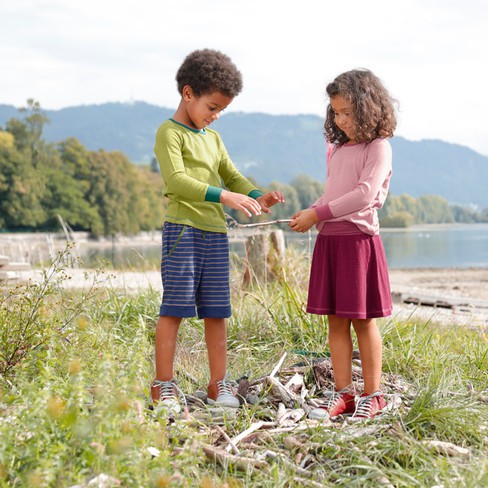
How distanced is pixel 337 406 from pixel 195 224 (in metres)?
1.12

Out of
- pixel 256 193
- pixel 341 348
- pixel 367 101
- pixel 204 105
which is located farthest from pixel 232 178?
pixel 341 348

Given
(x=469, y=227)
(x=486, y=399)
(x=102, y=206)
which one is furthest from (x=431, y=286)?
(x=469, y=227)

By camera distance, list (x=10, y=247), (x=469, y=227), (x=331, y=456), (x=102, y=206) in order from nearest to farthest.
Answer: (x=331, y=456) < (x=10, y=247) < (x=102, y=206) < (x=469, y=227)

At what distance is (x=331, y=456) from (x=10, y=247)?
61.6 feet

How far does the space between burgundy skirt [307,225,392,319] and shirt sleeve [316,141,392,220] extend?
0.50 ft

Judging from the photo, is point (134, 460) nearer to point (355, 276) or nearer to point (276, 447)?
point (276, 447)

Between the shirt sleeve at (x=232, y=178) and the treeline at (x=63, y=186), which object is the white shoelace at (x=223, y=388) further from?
the treeline at (x=63, y=186)

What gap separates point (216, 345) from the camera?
3605mm

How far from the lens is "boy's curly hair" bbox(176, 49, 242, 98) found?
3420mm

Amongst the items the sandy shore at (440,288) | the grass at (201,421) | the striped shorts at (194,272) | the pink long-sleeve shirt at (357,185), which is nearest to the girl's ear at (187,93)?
the striped shorts at (194,272)

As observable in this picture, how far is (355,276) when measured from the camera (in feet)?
11.1

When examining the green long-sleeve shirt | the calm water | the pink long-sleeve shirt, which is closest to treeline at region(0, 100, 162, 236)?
the calm water

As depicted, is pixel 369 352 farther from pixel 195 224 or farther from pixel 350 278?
pixel 195 224

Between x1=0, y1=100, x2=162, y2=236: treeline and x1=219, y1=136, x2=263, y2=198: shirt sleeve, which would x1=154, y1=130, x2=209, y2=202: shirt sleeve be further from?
x1=0, y1=100, x2=162, y2=236: treeline
